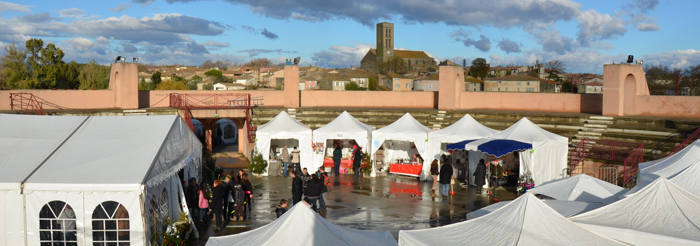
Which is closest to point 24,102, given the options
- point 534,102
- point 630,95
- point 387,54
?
point 534,102

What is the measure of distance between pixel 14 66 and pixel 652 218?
55.0 meters

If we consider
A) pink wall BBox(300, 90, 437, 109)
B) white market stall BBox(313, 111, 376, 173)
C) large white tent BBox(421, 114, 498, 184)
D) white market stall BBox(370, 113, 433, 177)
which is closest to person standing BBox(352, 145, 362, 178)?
white market stall BBox(313, 111, 376, 173)

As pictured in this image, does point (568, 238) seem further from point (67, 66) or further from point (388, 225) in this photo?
point (67, 66)

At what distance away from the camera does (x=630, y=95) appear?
24156mm

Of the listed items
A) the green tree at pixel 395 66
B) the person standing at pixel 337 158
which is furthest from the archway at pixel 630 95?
the green tree at pixel 395 66

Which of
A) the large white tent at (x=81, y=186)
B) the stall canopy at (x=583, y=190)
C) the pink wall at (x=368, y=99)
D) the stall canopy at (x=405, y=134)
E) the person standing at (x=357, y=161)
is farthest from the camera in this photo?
the pink wall at (x=368, y=99)

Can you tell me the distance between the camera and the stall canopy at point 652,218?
8992 millimetres

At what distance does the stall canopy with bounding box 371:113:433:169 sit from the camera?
20.8 metres

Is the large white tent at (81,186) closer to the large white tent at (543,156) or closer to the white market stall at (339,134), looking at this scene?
the white market stall at (339,134)

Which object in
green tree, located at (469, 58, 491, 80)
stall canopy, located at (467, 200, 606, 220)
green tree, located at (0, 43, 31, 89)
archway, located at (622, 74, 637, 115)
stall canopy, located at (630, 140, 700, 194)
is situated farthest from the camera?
green tree, located at (469, 58, 491, 80)

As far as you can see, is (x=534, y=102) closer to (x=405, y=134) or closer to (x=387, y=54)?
(x=405, y=134)

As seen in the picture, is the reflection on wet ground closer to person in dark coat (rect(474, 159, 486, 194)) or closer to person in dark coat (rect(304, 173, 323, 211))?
person in dark coat (rect(474, 159, 486, 194))

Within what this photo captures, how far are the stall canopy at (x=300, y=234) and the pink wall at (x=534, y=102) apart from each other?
21.4 meters

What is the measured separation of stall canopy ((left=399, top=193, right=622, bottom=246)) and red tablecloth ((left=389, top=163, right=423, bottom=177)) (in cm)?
1200
